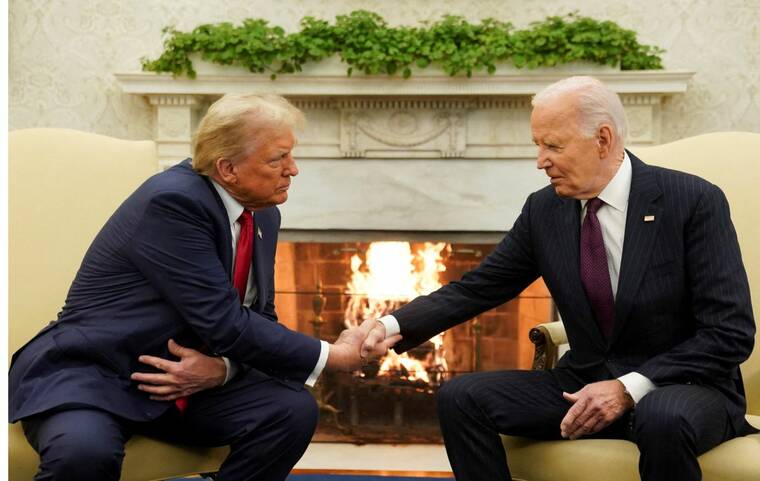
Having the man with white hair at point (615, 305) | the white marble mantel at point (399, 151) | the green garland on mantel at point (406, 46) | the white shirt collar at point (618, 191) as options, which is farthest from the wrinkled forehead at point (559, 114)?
the white marble mantel at point (399, 151)

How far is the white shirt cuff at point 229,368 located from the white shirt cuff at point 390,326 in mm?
410

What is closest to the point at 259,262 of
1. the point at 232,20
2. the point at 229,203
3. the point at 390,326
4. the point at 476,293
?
the point at 229,203

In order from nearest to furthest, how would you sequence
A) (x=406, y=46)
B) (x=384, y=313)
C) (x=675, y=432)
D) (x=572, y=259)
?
(x=675, y=432) < (x=572, y=259) < (x=406, y=46) < (x=384, y=313)

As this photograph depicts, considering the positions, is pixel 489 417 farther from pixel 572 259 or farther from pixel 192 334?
pixel 192 334

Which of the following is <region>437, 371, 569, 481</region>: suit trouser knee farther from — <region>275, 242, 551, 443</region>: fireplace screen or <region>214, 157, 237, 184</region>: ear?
<region>275, 242, 551, 443</region>: fireplace screen

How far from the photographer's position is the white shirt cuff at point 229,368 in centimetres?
211

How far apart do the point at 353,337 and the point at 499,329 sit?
2096mm

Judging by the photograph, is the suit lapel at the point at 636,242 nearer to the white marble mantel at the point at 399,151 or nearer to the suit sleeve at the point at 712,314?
the suit sleeve at the point at 712,314

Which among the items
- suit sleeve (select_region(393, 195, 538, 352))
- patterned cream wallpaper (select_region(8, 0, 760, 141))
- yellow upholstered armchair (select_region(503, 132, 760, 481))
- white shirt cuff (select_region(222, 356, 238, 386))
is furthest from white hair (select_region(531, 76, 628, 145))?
patterned cream wallpaper (select_region(8, 0, 760, 141))

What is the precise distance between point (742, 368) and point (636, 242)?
64cm

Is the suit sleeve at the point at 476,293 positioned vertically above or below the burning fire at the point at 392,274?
above

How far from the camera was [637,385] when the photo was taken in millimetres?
1952

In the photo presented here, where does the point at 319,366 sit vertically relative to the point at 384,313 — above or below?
above

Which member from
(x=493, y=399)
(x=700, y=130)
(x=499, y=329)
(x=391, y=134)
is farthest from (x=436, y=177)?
(x=493, y=399)
